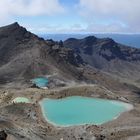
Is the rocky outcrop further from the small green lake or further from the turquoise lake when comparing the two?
the small green lake

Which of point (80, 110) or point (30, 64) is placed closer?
point (80, 110)

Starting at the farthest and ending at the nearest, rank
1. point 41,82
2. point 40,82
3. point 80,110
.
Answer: point 40,82, point 41,82, point 80,110

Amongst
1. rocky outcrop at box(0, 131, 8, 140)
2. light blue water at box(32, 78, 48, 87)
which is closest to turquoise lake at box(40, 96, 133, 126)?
rocky outcrop at box(0, 131, 8, 140)

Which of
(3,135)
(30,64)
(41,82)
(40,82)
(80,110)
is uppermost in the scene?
(3,135)

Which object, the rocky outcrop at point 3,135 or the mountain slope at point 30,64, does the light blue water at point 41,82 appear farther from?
the rocky outcrop at point 3,135

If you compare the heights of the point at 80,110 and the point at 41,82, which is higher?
the point at 80,110

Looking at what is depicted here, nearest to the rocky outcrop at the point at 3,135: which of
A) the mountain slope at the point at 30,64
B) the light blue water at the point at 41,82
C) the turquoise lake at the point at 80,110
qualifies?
the turquoise lake at the point at 80,110

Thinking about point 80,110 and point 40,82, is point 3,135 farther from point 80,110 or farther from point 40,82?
point 40,82

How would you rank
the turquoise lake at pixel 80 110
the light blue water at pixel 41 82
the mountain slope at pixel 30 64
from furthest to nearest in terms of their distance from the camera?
the mountain slope at pixel 30 64 → the light blue water at pixel 41 82 → the turquoise lake at pixel 80 110

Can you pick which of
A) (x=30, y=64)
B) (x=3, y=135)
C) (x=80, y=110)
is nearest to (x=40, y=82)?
(x=30, y=64)

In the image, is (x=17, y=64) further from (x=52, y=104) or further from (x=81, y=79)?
(x=52, y=104)
